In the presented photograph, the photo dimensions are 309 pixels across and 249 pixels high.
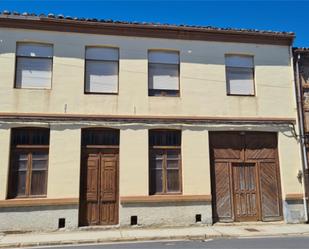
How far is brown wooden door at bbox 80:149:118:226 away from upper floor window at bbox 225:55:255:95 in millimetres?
5355

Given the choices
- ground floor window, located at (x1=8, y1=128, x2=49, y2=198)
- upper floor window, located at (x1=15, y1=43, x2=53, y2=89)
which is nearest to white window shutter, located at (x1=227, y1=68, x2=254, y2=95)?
upper floor window, located at (x1=15, y1=43, x2=53, y2=89)

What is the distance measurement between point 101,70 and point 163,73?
2334 mm

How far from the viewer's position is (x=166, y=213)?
1173 centimetres

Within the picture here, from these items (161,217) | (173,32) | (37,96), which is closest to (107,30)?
(173,32)

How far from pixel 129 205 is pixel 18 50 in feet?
22.0

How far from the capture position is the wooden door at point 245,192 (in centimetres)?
1243

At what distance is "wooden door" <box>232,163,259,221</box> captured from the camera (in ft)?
40.8

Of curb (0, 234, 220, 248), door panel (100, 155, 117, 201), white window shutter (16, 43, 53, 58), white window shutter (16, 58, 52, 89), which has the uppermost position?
white window shutter (16, 43, 53, 58)

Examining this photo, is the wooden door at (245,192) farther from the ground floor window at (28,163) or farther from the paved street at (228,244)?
the ground floor window at (28,163)

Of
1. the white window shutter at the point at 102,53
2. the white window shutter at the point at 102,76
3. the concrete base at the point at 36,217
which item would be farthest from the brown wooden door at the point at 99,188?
the white window shutter at the point at 102,53

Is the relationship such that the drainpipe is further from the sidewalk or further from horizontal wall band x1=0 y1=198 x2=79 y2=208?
horizontal wall band x1=0 y1=198 x2=79 y2=208

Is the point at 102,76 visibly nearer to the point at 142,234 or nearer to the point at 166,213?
the point at 166,213

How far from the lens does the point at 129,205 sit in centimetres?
1156

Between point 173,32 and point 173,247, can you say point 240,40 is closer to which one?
point 173,32
